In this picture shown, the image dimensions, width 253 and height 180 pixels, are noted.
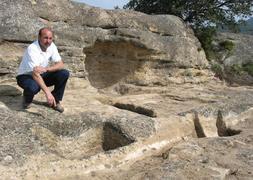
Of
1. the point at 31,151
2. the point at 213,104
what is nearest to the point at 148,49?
the point at 213,104

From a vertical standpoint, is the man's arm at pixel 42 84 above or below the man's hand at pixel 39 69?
below

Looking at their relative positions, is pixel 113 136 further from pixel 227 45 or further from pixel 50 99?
pixel 227 45

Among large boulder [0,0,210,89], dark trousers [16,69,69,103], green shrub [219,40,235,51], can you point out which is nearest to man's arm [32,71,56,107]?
dark trousers [16,69,69,103]

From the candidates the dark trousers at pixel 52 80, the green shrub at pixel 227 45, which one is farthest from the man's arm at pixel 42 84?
the green shrub at pixel 227 45

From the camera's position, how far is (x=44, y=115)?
684cm

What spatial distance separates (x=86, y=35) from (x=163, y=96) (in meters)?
2.17

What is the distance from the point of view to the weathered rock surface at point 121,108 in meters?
6.05

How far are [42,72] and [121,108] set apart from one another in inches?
94.0

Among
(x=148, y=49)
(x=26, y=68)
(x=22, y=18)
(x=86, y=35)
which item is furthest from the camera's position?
(x=148, y=49)

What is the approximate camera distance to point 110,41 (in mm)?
10523

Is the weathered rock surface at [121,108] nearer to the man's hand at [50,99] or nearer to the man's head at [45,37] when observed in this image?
the man's hand at [50,99]

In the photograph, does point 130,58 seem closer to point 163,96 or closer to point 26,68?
point 163,96

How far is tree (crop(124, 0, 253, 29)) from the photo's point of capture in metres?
16.9

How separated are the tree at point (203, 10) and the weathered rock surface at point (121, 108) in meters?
4.72
